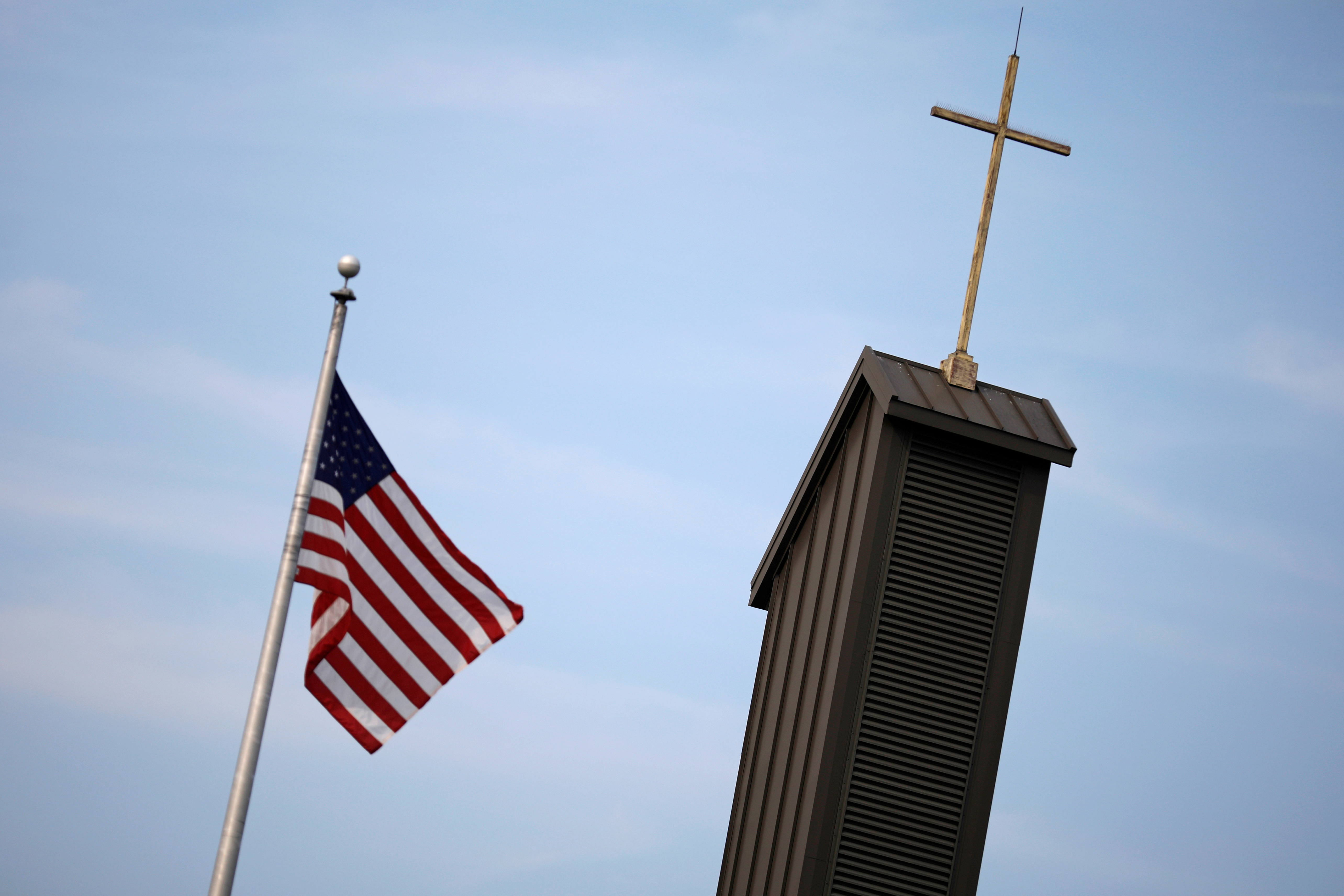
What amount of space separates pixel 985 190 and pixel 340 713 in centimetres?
977

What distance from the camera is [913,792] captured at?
1312 centimetres

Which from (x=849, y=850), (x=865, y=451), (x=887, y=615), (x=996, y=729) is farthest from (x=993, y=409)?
(x=849, y=850)

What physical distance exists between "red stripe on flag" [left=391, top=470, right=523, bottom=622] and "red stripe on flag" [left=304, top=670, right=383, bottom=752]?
4.51 ft

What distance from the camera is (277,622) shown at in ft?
28.1

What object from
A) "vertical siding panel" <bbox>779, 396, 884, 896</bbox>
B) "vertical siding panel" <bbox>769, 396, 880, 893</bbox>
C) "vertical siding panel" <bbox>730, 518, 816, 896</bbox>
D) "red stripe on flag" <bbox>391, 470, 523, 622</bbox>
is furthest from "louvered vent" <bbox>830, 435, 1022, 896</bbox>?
"red stripe on flag" <bbox>391, 470, 523, 622</bbox>

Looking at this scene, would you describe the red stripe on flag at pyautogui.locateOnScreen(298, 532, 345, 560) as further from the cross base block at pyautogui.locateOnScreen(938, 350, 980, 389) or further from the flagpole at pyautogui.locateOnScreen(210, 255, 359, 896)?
the cross base block at pyautogui.locateOnScreen(938, 350, 980, 389)

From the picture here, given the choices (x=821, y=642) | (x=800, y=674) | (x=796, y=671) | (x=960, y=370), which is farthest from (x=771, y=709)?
(x=960, y=370)

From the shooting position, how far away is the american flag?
9102mm

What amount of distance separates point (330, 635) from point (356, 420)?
63.4 inches

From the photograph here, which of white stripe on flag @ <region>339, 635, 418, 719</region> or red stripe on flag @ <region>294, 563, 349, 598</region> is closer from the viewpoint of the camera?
red stripe on flag @ <region>294, 563, 349, 598</region>

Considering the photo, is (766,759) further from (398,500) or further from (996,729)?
(398,500)

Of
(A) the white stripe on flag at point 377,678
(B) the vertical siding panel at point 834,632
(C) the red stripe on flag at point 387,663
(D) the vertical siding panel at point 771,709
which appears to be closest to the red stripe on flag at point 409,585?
(C) the red stripe on flag at point 387,663

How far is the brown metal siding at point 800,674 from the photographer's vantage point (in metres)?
13.5

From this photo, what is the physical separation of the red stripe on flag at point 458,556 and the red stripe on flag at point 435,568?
0.10 meters
